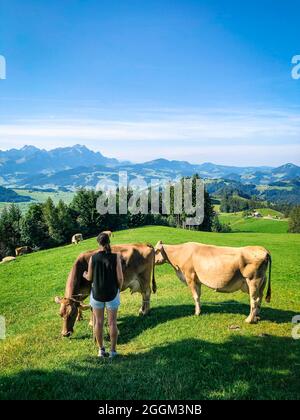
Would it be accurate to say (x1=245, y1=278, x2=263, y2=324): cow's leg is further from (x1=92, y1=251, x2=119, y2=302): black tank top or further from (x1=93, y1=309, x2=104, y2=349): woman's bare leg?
(x1=93, y1=309, x2=104, y2=349): woman's bare leg

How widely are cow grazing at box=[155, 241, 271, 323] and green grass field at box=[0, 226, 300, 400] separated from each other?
1068mm

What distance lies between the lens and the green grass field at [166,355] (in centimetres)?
792

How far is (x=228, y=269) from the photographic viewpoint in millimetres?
13695

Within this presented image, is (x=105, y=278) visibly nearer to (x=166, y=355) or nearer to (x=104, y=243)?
(x=104, y=243)

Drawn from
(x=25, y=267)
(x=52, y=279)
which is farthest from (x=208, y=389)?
(x=25, y=267)

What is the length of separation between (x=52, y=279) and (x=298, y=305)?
18.1 metres

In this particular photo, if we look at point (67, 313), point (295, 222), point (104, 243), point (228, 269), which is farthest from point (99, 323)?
point (295, 222)

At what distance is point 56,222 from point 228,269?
73.1 m

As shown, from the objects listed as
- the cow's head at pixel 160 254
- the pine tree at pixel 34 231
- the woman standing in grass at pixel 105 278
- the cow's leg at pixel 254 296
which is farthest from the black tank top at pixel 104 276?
the pine tree at pixel 34 231

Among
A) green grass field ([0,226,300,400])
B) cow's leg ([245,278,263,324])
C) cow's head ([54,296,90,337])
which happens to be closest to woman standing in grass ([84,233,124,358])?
green grass field ([0,226,300,400])

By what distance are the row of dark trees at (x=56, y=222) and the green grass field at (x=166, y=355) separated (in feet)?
212

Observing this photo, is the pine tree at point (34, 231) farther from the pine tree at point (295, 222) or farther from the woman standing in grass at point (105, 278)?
the pine tree at point (295, 222)

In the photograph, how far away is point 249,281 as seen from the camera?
13.4 m
